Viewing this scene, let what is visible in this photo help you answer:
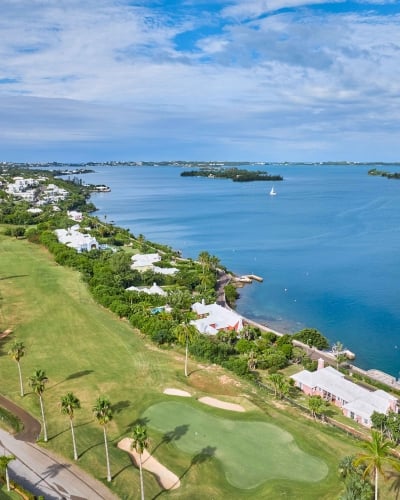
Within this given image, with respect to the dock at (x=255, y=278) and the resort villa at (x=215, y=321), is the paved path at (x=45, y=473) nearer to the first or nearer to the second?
the resort villa at (x=215, y=321)

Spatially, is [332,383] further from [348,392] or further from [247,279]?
[247,279]

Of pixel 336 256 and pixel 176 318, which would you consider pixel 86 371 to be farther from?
pixel 336 256

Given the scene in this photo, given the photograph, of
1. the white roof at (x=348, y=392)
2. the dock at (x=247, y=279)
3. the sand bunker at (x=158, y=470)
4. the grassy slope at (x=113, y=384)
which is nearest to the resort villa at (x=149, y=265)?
the dock at (x=247, y=279)

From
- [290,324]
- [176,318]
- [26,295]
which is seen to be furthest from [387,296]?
[26,295]

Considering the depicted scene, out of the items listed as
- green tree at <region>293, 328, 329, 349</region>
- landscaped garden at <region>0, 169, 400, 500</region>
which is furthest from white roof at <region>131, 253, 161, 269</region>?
green tree at <region>293, 328, 329, 349</region>

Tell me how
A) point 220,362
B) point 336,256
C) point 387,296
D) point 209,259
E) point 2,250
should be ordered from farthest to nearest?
point 336,256 → point 2,250 → point 209,259 → point 387,296 → point 220,362

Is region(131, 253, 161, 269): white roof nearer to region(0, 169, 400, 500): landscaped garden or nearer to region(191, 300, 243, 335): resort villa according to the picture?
region(0, 169, 400, 500): landscaped garden
